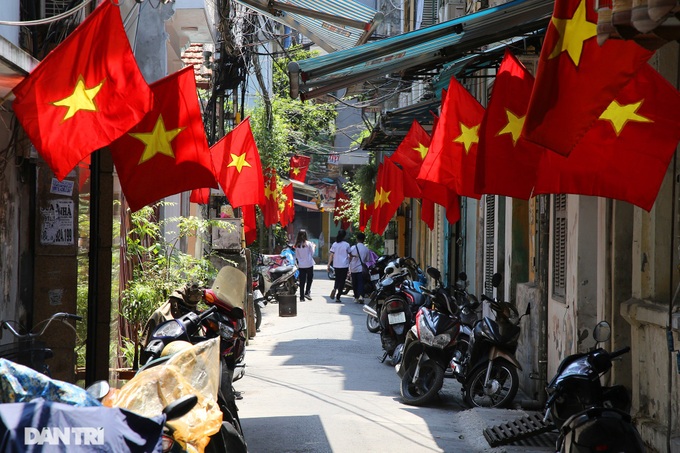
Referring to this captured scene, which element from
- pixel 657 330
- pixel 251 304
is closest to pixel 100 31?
pixel 657 330

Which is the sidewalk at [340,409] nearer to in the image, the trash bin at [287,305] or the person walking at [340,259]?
the trash bin at [287,305]

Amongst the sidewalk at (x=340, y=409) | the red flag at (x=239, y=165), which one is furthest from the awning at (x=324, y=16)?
the sidewalk at (x=340, y=409)

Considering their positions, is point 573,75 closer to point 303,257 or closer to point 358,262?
point 358,262

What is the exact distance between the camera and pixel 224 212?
19.1 meters

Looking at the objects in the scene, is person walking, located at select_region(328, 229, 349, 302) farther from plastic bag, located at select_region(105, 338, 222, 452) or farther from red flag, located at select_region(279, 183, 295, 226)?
plastic bag, located at select_region(105, 338, 222, 452)

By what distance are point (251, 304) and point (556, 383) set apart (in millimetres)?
10987

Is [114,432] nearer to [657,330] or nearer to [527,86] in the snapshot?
[657,330]

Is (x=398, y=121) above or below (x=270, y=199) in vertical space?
above

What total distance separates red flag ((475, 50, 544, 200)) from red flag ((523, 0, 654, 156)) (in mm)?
2715

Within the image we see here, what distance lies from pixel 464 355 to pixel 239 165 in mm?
4318

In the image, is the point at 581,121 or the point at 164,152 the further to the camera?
the point at 164,152

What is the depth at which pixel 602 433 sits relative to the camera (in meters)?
4.98

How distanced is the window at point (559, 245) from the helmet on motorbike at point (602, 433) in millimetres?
4619

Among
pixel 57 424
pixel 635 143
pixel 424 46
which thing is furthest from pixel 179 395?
pixel 424 46
